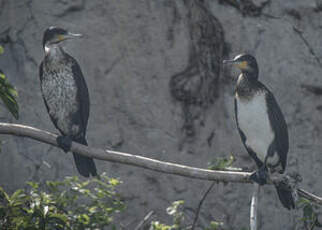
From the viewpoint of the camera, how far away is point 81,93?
13.5 ft

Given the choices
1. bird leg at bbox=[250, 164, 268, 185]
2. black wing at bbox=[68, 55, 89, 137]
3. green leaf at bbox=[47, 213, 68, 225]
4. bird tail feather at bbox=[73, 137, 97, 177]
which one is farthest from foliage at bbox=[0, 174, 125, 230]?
bird leg at bbox=[250, 164, 268, 185]

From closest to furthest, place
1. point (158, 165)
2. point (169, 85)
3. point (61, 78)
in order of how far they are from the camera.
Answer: point (158, 165) → point (61, 78) → point (169, 85)

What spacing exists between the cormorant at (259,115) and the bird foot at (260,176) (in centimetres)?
21

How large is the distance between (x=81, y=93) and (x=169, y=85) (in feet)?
4.40

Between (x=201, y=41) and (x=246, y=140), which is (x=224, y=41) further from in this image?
(x=246, y=140)

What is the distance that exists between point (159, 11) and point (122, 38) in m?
0.35

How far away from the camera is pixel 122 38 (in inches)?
209

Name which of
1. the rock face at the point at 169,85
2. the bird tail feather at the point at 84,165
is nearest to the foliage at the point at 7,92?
the bird tail feather at the point at 84,165

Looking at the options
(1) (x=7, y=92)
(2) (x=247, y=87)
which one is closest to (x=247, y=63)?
(2) (x=247, y=87)

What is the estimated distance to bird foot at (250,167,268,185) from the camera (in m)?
3.36

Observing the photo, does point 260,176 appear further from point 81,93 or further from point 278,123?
point 81,93

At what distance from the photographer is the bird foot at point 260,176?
3362mm

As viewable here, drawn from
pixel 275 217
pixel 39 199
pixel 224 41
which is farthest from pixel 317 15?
pixel 39 199

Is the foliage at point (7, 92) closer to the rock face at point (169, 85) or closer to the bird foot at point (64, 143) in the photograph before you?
the bird foot at point (64, 143)
